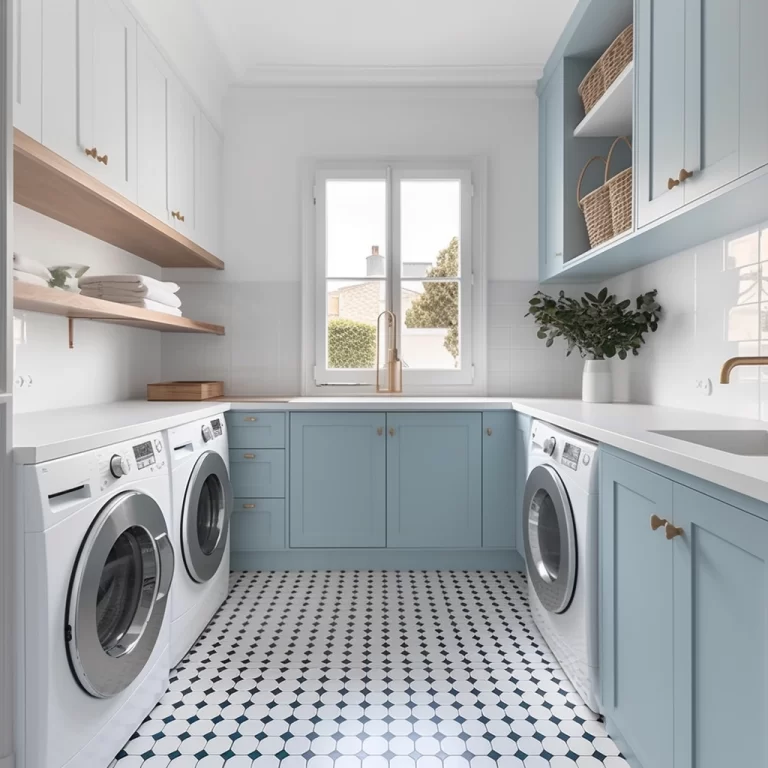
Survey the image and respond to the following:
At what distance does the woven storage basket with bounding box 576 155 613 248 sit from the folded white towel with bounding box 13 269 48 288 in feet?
6.78

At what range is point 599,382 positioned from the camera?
8.41ft

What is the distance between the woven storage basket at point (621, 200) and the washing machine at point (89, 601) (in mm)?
1875

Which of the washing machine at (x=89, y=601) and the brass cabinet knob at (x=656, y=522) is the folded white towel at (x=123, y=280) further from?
the brass cabinet knob at (x=656, y=522)

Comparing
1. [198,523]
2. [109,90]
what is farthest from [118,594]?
[109,90]

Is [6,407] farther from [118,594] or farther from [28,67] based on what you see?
[28,67]

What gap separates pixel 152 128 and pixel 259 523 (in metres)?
1.84

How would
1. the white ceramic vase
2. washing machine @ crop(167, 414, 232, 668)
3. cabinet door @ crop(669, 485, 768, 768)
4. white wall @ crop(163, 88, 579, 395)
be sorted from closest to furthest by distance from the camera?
cabinet door @ crop(669, 485, 768, 768), washing machine @ crop(167, 414, 232, 668), the white ceramic vase, white wall @ crop(163, 88, 579, 395)

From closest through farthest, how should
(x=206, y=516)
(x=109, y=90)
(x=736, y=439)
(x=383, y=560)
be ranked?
1. (x=736, y=439)
2. (x=109, y=90)
3. (x=206, y=516)
4. (x=383, y=560)

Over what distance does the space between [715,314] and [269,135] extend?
99.8 inches

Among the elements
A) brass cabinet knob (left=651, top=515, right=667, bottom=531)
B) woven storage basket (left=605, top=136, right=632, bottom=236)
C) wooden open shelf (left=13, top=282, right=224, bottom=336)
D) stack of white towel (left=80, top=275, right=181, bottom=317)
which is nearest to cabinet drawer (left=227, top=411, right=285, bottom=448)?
wooden open shelf (left=13, top=282, right=224, bottom=336)

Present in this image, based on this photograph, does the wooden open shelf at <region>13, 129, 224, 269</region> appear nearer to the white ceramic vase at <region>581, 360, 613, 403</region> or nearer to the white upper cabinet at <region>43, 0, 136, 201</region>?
the white upper cabinet at <region>43, 0, 136, 201</region>

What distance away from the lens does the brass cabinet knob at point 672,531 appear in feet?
3.63

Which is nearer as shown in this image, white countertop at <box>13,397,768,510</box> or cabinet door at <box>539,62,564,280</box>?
white countertop at <box>13,397,768,510</box>

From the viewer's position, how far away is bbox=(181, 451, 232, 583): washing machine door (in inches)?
77.5
